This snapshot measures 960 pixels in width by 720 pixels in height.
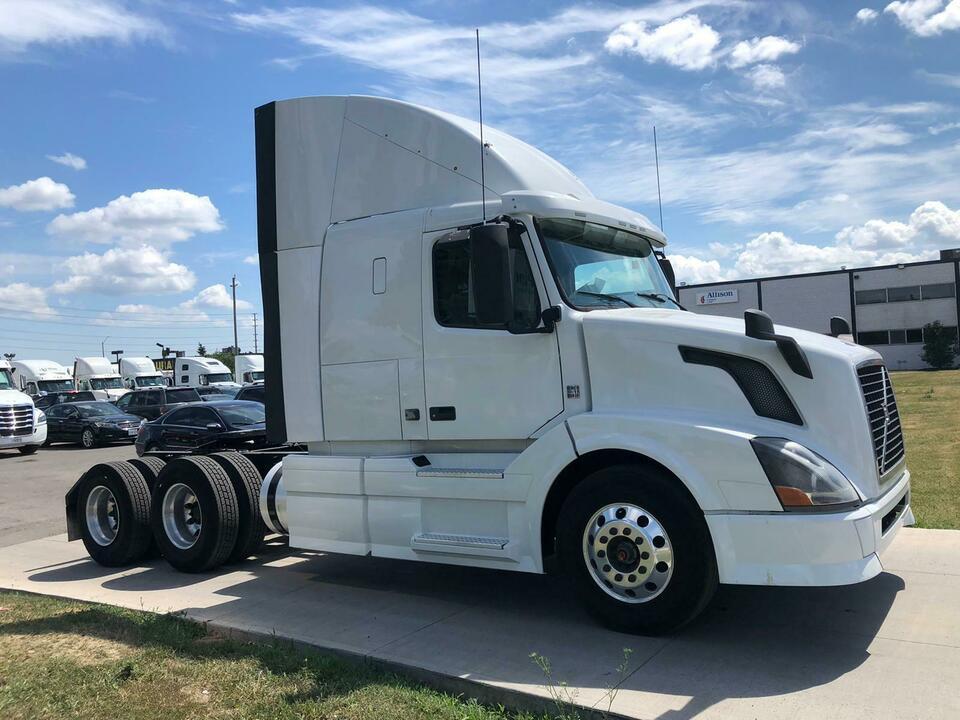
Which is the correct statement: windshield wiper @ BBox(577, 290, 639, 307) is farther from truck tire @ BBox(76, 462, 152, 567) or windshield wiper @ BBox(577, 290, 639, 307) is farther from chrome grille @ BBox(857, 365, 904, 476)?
truck tire @ BBox(76, 462, 152, 567)

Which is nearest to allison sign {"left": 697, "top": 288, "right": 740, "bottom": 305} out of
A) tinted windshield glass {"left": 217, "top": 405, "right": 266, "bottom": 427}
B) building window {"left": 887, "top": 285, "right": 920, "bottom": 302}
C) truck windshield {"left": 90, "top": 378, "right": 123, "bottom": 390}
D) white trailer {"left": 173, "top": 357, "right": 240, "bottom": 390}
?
building window {"left": 887, "top": 285, "right": 920, "bottom": 302}

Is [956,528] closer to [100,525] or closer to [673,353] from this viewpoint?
[673,353]

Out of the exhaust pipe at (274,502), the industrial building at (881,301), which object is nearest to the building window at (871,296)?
the industrial building at (881,301)

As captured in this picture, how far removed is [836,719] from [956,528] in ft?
14.7

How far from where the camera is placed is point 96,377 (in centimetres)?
3984

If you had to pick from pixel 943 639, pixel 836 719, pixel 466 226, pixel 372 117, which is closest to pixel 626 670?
pixel 836 719

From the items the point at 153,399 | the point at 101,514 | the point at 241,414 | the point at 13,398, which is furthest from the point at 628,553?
the point at 153,399

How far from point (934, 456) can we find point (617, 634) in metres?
9.03

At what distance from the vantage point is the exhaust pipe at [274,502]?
6.77 m

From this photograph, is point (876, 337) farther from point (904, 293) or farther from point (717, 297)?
point (717, 297)

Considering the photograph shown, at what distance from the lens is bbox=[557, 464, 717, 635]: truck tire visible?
463cm

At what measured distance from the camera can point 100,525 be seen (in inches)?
315

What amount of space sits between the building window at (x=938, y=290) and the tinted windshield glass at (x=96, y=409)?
1846 inches

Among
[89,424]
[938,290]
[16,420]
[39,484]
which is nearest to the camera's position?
[39,484]
